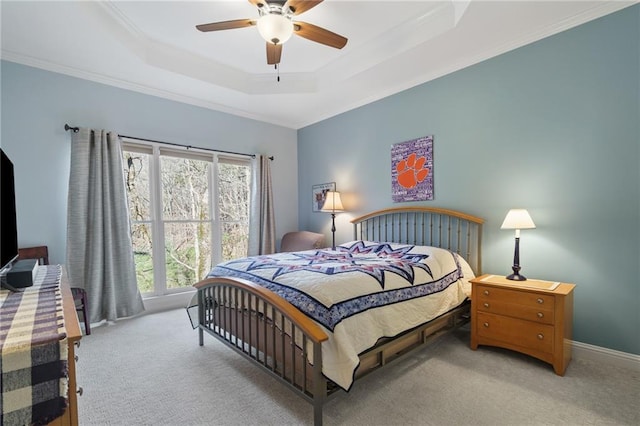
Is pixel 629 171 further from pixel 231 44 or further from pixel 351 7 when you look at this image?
pixel 231 44

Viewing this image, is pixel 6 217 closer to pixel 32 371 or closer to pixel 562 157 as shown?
pixel 32 371

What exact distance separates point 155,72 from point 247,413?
3.35 m

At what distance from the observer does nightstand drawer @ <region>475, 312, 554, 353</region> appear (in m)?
2.19

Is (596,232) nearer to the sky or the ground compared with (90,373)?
nearer to the sky

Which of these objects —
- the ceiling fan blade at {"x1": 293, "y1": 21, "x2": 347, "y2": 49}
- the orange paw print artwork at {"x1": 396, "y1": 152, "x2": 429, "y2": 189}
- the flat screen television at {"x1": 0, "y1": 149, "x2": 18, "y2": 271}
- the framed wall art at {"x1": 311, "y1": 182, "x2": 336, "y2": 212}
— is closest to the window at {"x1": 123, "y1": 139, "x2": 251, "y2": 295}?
the framed wall art at {"x1": 311, "y1": 182, "x2": 336, "y2": 212}

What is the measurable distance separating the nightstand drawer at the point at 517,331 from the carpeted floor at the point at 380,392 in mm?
167

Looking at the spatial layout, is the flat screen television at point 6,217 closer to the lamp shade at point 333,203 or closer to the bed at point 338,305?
the bed at point 338,305

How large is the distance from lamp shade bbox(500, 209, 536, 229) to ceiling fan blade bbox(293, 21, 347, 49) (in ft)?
6.46

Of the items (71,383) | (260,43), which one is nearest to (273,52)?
(260,43)

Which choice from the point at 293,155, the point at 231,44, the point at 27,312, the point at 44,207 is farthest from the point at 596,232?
the point at 44,207

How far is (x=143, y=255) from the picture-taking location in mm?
3719

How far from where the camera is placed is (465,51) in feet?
9.48

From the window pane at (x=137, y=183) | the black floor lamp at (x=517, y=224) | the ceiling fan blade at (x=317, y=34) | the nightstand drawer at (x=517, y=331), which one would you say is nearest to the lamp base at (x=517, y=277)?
the black floor lamp at (x=517, y=224)

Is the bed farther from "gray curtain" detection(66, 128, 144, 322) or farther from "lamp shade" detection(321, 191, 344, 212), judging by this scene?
"gray curtain" detection(66, 128, 144, 322)
